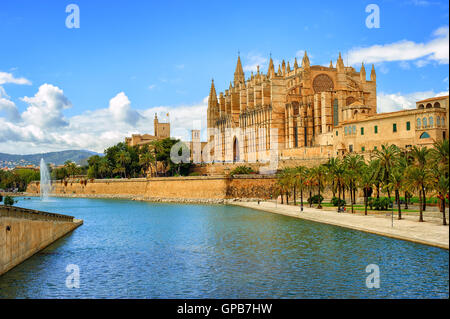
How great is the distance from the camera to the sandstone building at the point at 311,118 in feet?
145

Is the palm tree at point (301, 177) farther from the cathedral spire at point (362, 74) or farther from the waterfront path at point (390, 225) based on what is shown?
the cathedral spire at point (362, 74)

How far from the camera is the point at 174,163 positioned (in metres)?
78.1

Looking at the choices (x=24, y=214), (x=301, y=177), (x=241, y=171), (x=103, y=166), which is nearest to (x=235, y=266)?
(x=24, y=214)

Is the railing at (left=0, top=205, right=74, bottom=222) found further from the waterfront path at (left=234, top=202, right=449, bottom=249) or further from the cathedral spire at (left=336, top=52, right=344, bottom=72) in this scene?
the cathedral spire at (left=336, top=52, right=344, bottom=72)

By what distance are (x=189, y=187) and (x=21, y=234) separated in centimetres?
4516

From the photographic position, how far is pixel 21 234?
17.9 m

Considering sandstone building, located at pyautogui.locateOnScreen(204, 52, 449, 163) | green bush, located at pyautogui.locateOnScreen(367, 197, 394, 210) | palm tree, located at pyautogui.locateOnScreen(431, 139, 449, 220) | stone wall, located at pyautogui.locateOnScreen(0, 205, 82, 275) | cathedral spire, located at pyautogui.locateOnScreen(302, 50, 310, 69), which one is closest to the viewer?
palm tree, located at pyautogui.locateOnScreen(431, 139, 449, 220)

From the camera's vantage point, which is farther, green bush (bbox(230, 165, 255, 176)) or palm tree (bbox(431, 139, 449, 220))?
green bush (bbox(230, 165, 255, 176))

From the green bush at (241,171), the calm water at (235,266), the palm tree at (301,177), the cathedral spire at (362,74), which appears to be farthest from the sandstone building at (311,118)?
the calm water at (235,266)

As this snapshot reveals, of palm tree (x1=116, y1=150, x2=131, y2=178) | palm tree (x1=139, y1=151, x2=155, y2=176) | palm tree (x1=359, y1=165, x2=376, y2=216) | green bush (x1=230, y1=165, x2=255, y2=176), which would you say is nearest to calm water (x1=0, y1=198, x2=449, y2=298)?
palm tree (x1=359, y1=165, x2=376, y2=216)

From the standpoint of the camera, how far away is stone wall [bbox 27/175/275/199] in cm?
5897

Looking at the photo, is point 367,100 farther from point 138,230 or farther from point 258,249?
point 258,249

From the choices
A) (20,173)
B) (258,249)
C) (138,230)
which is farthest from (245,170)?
(20,173)

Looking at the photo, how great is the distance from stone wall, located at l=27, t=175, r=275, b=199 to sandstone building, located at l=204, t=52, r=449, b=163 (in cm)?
653
